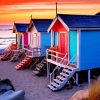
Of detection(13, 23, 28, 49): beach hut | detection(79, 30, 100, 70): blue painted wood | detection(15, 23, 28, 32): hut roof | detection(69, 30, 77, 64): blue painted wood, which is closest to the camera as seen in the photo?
detection(79, 30, 100, 70): blue painted wood

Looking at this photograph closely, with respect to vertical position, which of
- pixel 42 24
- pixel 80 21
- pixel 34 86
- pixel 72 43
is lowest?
pixel 34 86

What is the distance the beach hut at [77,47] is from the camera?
17.6 meters

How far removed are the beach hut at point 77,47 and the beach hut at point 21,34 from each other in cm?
1263

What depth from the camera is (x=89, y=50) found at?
18.1m

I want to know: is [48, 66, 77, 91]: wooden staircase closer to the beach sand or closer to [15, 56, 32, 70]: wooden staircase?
the beach sand

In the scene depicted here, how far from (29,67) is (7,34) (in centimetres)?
6004

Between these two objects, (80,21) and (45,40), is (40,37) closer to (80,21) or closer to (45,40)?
(45,40)

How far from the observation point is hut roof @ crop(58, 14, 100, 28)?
18.1 m

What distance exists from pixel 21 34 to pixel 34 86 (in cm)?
1683

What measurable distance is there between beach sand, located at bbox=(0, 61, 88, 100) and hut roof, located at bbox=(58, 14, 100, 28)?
164 inches

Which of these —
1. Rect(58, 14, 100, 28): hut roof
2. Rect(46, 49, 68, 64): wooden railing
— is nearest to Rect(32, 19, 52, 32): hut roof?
Rect(46, 49, 68, 64): wooden railing

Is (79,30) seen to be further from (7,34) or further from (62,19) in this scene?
(7,34)

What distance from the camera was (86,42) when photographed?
18.0 metres

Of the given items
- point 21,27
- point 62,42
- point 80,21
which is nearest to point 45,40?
point 62,42
